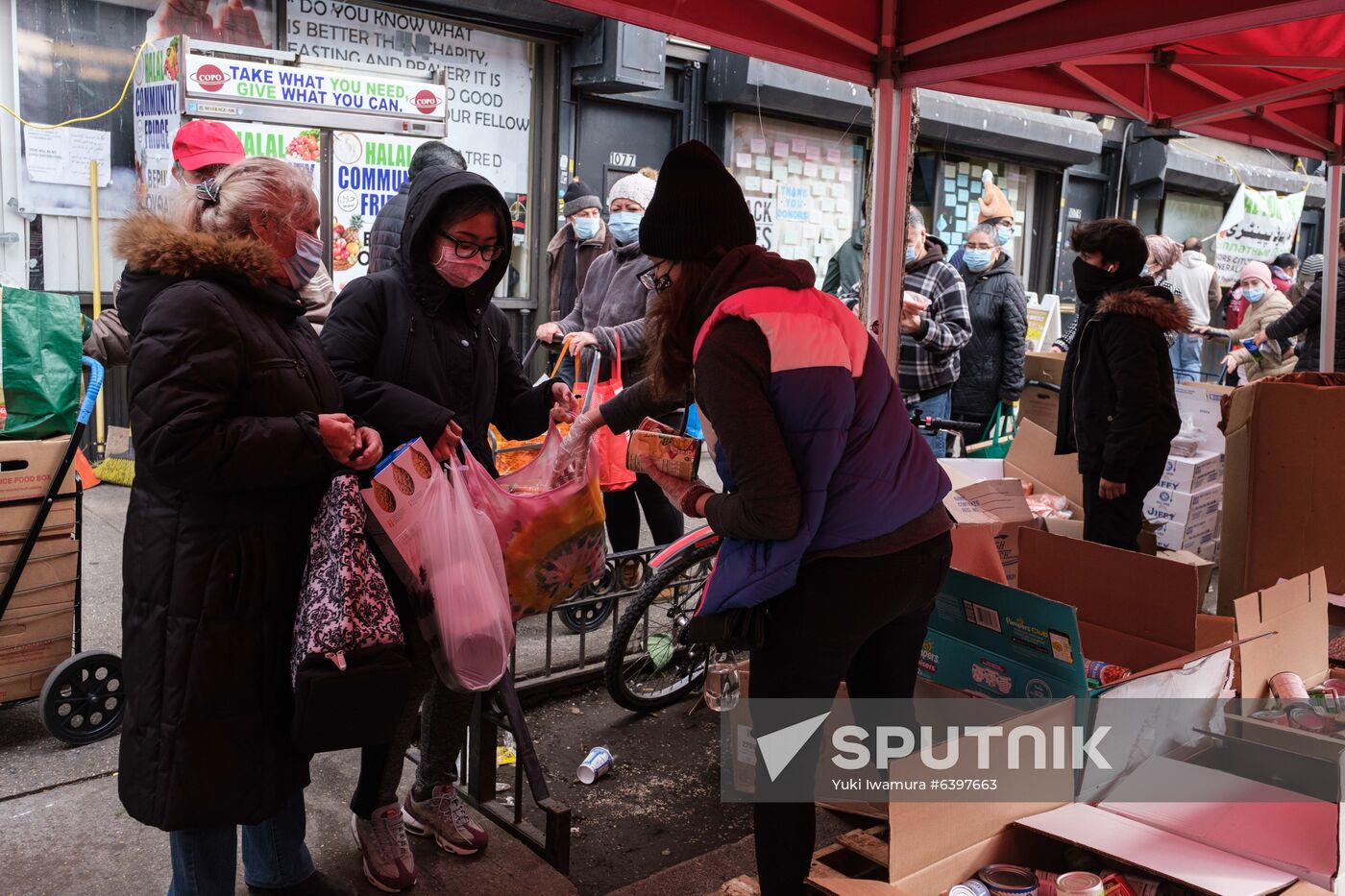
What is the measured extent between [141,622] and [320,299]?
9.39 feet

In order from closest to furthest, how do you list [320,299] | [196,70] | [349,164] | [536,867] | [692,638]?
[692,638] → [536,867] → [320,299] → [196,70] → [349,164]

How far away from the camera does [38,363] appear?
345 centimetres

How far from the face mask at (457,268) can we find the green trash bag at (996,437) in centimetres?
423

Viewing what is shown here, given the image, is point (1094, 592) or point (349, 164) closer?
point (1094, 592)

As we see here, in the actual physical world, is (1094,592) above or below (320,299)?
below

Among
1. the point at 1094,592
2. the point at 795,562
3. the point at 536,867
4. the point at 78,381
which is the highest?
the point at 78,381

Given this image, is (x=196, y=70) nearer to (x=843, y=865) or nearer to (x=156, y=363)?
(x=156, y=363)

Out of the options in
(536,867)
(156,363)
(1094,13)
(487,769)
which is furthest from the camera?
(1094,13)

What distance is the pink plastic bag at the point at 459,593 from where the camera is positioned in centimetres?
264

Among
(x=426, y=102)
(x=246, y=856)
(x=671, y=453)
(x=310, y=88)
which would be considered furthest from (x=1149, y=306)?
(x=310, y=88)

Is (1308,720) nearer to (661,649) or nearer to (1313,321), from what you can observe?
(661,649)

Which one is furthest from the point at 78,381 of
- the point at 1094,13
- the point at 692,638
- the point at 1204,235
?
the point at 1204,235

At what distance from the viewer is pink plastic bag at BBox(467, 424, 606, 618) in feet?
9.73

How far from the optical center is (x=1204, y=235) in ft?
53.9
